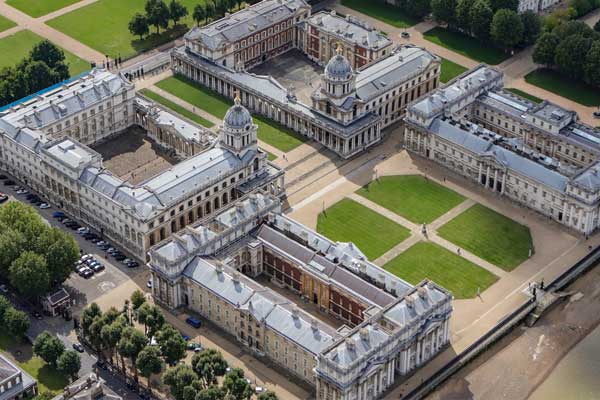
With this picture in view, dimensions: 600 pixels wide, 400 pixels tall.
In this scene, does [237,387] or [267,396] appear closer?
[267,396]

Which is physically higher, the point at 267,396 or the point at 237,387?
the point at 237,387

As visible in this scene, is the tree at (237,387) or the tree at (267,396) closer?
the tree at (267,396)

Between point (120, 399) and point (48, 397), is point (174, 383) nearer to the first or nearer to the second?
point (120, 399)

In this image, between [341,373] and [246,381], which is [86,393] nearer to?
[246,381]

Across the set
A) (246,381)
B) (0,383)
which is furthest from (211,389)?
(0,383)

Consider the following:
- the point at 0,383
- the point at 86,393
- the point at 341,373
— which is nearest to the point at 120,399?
the point at 86,393

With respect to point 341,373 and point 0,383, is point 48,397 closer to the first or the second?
point 0,383

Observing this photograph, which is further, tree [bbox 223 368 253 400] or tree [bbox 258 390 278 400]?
tree [bbox 223 368 253 400]
